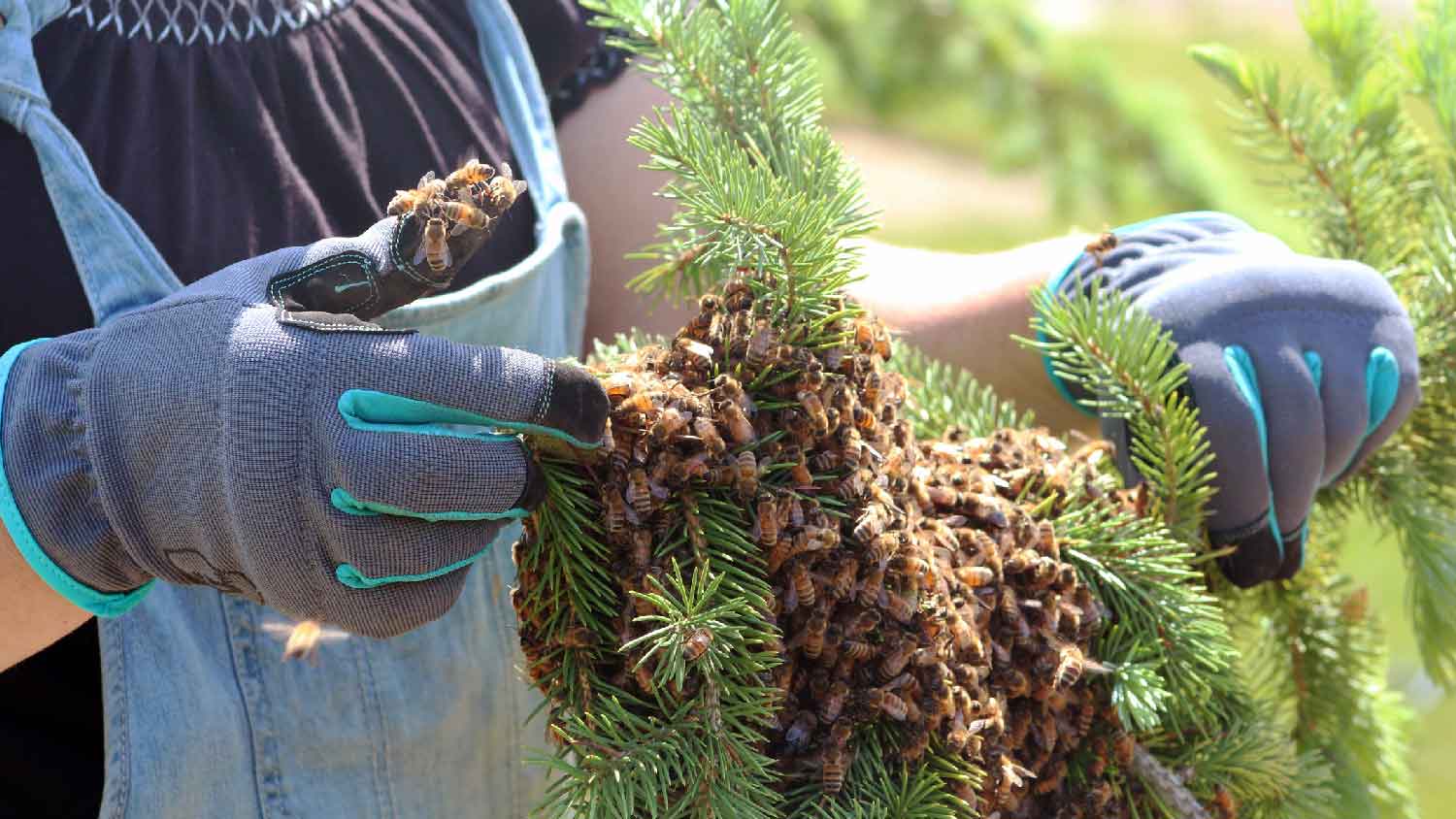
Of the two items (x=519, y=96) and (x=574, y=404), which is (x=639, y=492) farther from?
(x=519, y=96)

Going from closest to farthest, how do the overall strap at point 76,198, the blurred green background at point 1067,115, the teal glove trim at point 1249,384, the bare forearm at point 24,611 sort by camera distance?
the bare forearm at point 24,611 < the overall strap at point 76,198 < the teal glove trim at point 1249,384 < the blurred green background at point 1067,115

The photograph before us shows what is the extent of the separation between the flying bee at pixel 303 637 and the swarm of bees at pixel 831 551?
1.00 ft

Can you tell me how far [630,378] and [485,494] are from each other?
0.39 ft

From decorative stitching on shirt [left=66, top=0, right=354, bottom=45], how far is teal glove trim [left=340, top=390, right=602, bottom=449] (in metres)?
0.52

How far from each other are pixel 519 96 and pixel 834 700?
0.73 metres

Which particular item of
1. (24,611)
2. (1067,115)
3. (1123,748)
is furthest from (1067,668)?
(1067,115)

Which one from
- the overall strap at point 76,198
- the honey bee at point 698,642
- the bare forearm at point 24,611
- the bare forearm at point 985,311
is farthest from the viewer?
the bare forearm at point 985,311

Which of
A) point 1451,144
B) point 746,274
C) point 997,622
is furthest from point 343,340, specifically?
point 1451,144

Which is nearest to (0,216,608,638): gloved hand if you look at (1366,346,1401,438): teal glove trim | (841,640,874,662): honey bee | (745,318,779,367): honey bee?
(745,318,779,367): honey bee

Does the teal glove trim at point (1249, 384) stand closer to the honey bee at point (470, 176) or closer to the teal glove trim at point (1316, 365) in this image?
the teal glove trim at point (1316, 365)

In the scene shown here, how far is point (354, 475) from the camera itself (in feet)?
2.39

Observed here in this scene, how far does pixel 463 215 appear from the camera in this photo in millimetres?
780

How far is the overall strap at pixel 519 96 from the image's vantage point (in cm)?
124

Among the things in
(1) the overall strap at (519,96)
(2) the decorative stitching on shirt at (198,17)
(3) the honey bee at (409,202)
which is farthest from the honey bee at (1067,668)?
(2) the decorative stitching on shirt at (198,17)
